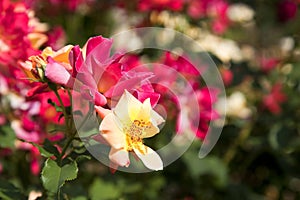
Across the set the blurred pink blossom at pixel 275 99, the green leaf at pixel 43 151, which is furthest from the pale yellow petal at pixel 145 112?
the blurred pink blossom at pixel 275 99

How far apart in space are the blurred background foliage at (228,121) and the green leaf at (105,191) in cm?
2

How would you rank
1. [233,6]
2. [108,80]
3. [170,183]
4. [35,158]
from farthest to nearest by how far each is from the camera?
[233,6] < [170,183] < [35,158] < [108,80]

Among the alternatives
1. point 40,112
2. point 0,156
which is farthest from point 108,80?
point 0,156

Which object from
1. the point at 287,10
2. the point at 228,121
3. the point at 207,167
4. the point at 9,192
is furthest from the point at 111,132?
the point at 287,10

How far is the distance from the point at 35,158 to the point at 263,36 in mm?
1326

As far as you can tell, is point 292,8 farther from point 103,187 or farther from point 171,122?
point 103,187

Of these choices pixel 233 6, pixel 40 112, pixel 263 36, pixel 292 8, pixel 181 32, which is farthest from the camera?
pixel 263 36

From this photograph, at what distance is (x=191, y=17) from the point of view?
1563mm

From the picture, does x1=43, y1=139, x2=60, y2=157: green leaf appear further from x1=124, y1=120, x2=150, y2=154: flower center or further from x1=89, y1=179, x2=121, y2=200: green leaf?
x1=89, y1=179, x2=121, y2=200: green leaf

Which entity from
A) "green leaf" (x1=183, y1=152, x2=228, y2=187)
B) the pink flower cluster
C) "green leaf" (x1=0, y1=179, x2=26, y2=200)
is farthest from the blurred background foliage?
"green leaf" (x1=0, y1=179, x2=26, y2=200)

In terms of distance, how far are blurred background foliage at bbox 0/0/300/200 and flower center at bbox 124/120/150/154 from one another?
458 mm

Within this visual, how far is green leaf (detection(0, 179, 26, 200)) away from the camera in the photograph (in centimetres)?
87

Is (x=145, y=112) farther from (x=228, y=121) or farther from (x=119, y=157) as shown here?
(x=228, y=121)

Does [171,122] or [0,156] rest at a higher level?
[171,122]
